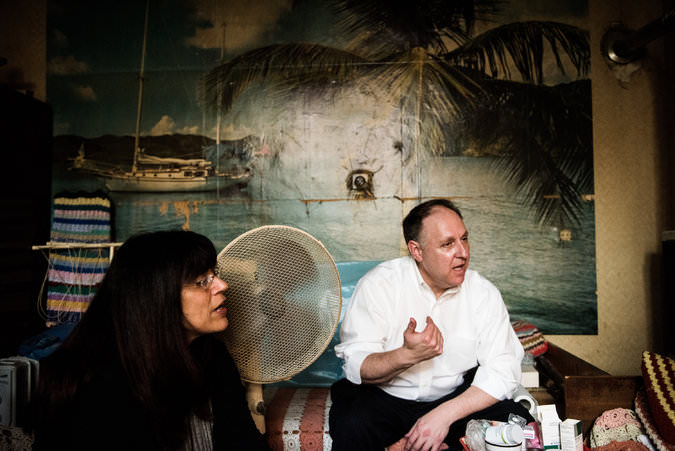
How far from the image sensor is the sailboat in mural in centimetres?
325

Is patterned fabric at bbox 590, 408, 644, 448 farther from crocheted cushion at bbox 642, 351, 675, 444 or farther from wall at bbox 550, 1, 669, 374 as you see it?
wall at bbox 550, 1, 669, 374

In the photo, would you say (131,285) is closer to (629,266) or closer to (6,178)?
(6,178)

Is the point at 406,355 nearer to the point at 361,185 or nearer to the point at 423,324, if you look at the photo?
the point at 423,324

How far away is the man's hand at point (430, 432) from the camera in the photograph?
1.64 meters

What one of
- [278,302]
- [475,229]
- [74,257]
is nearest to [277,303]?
[278,302]

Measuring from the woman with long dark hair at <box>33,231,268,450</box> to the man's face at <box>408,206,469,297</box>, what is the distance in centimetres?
97

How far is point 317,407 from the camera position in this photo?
7.60ft

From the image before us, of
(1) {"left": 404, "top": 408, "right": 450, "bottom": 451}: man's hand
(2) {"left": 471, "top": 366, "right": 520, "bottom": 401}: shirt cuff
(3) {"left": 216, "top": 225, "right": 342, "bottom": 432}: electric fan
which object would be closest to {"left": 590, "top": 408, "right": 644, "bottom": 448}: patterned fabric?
(2) {"left": 471, "top": 366, "right": 520, "bottom": 401}: shirt cuff

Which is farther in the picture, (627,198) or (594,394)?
(627,198)

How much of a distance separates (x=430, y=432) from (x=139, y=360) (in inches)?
42.8

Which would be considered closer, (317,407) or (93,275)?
(317,407)

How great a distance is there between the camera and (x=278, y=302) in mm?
1688

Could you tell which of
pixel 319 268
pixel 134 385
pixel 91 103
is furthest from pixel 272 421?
pixel 91 103

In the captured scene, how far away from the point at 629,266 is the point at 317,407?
250cm
